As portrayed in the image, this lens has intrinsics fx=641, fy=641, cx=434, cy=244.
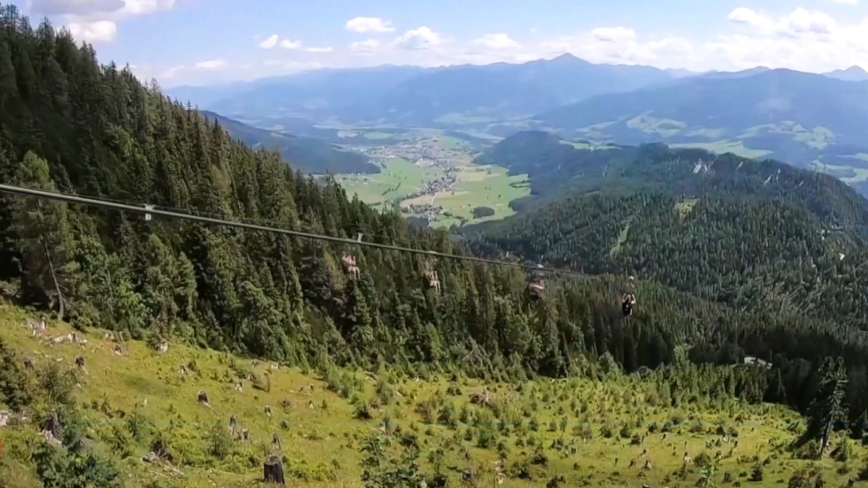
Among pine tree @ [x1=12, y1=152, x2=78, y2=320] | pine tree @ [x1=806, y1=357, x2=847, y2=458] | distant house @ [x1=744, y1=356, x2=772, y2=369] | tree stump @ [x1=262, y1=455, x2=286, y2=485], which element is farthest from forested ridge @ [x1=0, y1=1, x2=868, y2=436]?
pine tree @ [x1=806, y1=357, x2=847, y2=458]

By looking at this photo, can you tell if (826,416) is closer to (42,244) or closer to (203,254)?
(203,254)

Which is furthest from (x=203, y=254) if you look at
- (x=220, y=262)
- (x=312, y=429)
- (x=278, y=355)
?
(x=312, y=429)

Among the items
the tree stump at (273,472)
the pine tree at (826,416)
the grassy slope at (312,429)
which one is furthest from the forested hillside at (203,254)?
the pine tree at (826,416)

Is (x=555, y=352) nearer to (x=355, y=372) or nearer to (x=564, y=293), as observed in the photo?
(x=564, y=293)

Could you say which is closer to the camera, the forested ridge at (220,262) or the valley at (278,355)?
the valley at (278,355)

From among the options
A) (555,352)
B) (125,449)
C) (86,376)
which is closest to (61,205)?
(86,376)

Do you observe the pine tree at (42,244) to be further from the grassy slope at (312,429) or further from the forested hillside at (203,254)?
the grassy slope at (312,429)
